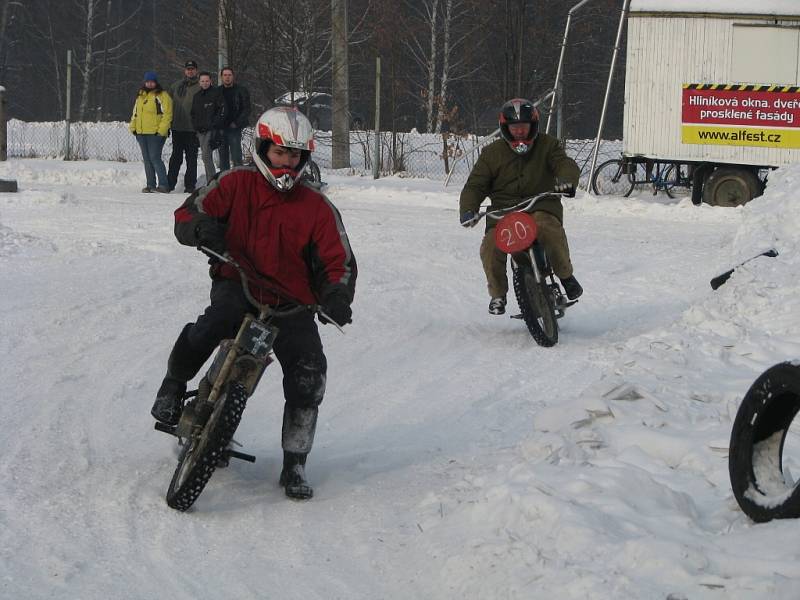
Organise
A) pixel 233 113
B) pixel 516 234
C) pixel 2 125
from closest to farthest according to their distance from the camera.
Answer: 1. pixel 516 234
2. pixel 233 113
3. pixel 2 125

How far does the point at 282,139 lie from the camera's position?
5.67 metres

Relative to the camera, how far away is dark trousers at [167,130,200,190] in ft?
67.2

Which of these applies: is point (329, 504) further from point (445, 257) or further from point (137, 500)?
point (445, 257)

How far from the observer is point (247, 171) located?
5.90m

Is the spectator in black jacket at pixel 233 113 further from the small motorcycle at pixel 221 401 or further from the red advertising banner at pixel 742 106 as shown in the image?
the small motorcycle at pixel 221 401

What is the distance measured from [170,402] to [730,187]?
16197 millimetres

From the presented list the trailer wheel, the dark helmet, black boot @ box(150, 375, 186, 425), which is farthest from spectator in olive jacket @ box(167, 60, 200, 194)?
black boot @ box(150, 375, 186, 425)

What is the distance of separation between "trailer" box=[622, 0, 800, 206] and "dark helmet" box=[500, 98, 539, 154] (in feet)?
37.9

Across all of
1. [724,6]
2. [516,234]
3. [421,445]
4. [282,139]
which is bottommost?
[421,445]

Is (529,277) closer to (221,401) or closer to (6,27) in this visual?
(221,401)

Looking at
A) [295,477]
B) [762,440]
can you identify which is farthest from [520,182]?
[762,440]

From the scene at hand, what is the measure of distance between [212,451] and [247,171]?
4.38 ft

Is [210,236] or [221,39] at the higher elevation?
[221,39]

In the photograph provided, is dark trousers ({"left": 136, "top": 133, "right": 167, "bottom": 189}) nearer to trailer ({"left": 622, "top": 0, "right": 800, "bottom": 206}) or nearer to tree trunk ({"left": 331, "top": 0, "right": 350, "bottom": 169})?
tree trunk ({"left": 331, "top": 0, "right": 350, "bottom": 169})
